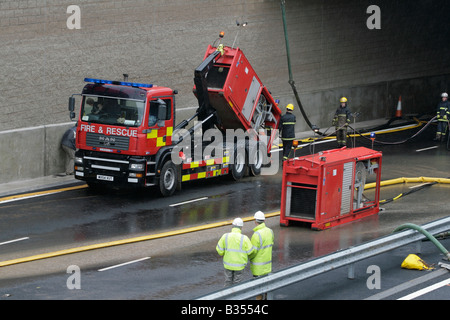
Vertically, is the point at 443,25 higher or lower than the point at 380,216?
higher

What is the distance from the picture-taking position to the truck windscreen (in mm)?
18859

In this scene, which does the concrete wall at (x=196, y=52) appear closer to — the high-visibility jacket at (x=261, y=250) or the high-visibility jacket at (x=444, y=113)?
the high-visibility jacket at (x=444, y=113)

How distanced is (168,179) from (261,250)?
27.1ft

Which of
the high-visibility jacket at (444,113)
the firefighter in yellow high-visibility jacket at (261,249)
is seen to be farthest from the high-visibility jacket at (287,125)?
the firefighter in yellow high-visibility jacket at (261,249)

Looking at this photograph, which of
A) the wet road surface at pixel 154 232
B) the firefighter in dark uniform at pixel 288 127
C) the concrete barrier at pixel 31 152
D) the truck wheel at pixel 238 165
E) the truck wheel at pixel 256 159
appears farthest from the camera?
the firefighter in dark uniform at pixel 288 127

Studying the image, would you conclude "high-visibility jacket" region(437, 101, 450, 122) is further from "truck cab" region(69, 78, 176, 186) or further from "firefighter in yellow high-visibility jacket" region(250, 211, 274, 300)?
"firefighter in yellow high-visibility jacket" region(250, 211, 274, 300)

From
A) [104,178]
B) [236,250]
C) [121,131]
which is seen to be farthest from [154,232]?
[236,250]

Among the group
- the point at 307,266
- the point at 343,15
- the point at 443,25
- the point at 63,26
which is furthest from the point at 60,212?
the point at 443,25

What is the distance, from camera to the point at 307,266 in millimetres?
11688

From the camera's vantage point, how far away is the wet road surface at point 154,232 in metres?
12.9

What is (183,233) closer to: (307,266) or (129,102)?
(129,102)

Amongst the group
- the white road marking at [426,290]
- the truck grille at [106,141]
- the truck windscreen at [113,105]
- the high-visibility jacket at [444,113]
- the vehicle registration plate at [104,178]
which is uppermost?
the truck windscreen at [113,105]

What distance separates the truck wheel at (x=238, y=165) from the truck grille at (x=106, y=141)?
353 centimetres

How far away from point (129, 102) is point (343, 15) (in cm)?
1422
